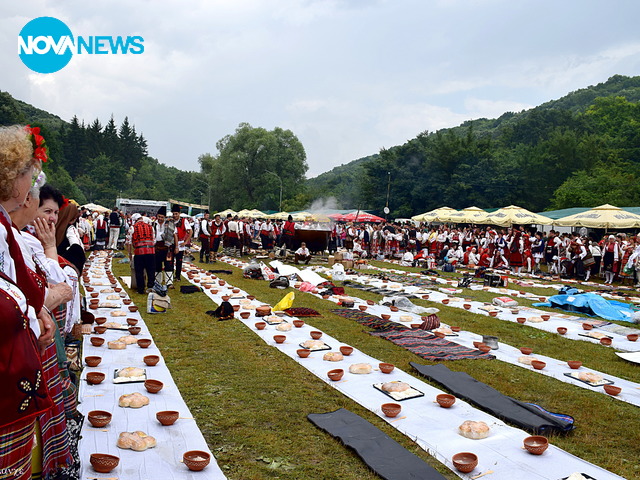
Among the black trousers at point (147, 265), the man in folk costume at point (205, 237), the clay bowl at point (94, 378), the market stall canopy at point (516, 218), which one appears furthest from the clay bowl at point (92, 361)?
the market stall canopy at point (516, 218)

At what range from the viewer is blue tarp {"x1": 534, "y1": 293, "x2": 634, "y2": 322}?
9.83 metres

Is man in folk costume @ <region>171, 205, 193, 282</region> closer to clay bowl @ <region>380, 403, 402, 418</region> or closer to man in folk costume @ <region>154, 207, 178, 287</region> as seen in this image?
man in folk costume @ <region>154, 207, 178, 287</region>

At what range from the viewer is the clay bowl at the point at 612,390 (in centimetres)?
518

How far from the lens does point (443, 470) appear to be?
347 cm

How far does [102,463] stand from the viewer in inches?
122

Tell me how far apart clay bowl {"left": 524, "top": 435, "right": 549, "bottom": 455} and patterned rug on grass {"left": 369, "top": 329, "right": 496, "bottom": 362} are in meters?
2.40

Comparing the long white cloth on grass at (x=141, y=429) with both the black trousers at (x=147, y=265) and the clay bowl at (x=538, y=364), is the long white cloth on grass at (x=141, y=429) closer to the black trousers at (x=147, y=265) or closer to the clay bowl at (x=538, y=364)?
the clay bowl at (x=538, y=364)

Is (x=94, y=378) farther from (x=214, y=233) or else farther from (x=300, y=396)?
(x=214, y=233)

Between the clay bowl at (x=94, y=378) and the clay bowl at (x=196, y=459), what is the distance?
1.86 meters

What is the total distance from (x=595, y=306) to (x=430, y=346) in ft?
18.1

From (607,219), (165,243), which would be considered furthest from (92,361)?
(607,219)

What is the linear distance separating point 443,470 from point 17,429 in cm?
286

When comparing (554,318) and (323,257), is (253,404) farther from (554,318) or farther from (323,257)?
(323,257)

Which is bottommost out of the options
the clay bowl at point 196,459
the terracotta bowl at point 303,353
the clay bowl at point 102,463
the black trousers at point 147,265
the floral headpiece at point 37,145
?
the terracotta bowl at point 303,353
